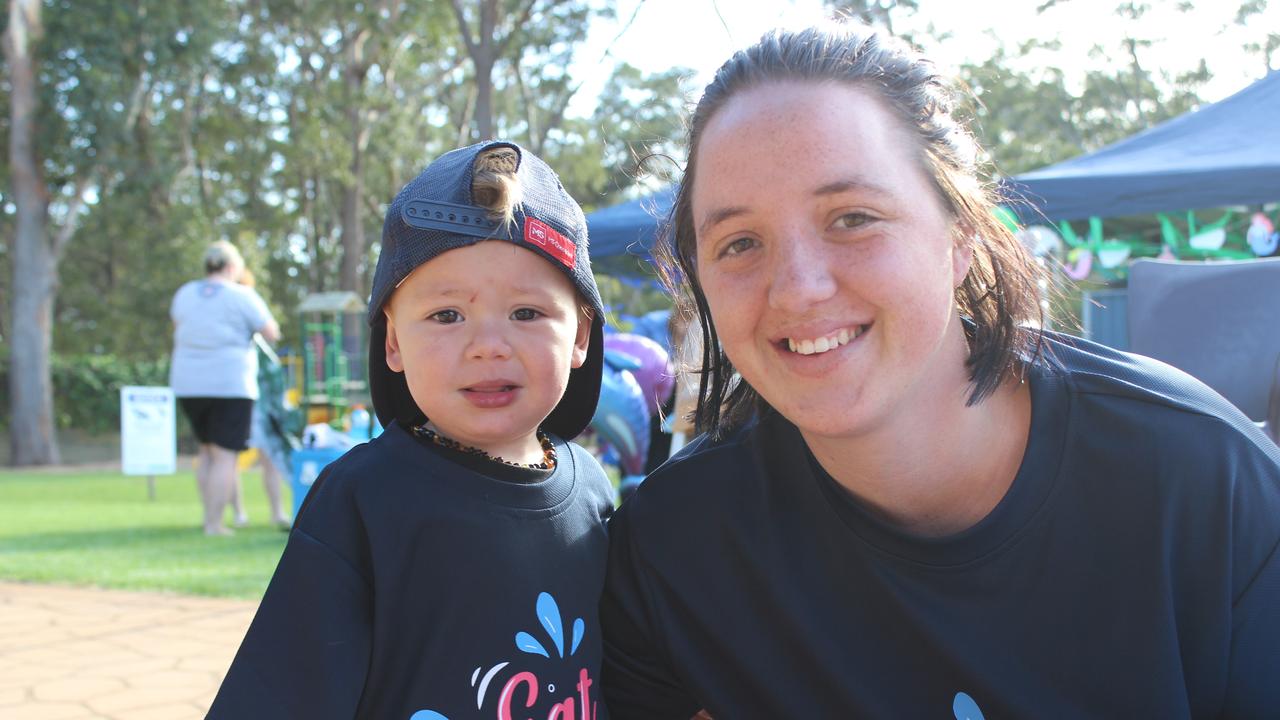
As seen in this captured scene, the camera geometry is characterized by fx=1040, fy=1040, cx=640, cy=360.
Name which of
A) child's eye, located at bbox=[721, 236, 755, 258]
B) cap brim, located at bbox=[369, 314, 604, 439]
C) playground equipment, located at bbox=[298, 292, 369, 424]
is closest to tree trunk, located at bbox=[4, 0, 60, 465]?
playground equipment, located at bbox=[298, 292, 369, 424]

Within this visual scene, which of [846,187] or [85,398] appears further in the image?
[85,398]

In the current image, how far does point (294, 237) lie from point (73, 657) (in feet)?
102

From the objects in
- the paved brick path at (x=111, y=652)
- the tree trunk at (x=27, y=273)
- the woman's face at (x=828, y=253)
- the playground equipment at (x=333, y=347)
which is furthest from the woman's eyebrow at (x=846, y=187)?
the playground equipment at (x=333, y=347)

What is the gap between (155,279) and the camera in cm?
2241

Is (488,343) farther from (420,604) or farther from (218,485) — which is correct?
(218,485)

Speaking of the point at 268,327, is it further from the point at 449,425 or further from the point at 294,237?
the point at 294,237

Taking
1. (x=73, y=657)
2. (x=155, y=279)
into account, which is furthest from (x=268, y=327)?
(x=155, y=279)

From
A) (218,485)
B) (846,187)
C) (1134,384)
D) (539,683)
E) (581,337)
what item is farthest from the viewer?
(218,485)

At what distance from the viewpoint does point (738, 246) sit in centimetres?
138

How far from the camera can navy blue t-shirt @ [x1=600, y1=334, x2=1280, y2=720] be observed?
1.28 metres

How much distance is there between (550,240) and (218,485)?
5503mm

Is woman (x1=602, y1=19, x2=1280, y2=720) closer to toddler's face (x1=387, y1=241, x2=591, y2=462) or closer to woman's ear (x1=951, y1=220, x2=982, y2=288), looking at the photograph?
woman's ear (x1=951, y1=220, x2=982, y2=288)

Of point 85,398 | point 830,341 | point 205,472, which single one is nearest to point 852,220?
point 830,341

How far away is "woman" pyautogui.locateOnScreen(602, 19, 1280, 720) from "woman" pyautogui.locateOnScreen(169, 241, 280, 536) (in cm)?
537
